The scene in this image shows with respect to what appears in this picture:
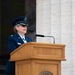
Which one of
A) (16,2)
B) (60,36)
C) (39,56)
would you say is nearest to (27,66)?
(39,56)

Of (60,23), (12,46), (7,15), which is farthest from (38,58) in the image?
(7,15)

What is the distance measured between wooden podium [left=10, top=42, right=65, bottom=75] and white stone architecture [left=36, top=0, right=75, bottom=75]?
2.79 metres

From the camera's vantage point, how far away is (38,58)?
20.9ft

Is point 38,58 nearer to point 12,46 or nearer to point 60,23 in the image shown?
point 12,46

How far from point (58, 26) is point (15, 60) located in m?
3.11

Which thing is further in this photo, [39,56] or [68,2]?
[68,2]

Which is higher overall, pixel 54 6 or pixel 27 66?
pixel 54 6

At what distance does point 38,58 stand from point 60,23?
3249 millimetres

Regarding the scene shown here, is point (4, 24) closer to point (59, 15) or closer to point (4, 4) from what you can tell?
point (4, 4)

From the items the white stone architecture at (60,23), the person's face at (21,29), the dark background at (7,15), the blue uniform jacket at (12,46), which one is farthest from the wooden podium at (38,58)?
the dark background at (7,15)

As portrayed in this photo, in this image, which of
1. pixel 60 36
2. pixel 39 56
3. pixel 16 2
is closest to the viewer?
pixel 39 56

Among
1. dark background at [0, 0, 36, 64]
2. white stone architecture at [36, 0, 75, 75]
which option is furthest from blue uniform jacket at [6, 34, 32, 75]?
dark background at [0, 0, 36, 64]

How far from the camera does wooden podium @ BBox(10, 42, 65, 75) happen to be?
20.7 ft

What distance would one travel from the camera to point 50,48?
21.2 feet
